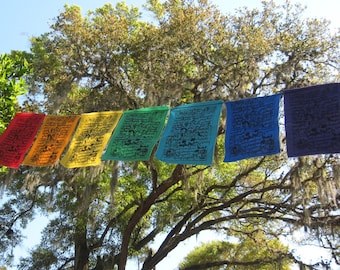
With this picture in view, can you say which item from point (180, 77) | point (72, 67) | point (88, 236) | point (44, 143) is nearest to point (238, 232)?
point (88, 236)

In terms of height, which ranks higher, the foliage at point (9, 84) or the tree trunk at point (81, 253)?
the foliage at point (9, 84)

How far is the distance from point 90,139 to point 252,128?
7.87ft

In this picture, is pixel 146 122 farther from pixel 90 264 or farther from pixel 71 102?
pixel 90 264

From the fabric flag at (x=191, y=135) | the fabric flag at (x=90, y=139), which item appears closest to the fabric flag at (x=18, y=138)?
the fabric flag at (x=90, y=139)

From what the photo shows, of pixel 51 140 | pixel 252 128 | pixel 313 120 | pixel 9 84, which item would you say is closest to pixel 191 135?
pixel 252 128

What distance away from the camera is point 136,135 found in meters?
6.19

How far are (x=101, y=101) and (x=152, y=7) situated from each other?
108 inches

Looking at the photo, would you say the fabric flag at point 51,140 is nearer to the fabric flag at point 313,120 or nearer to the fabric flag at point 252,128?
the fabric flag at point 252,128

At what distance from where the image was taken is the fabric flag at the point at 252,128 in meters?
5.42

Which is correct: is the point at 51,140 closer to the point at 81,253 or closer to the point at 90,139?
the point at 90,139

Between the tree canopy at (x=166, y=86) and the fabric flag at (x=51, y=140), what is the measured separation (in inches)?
63.5

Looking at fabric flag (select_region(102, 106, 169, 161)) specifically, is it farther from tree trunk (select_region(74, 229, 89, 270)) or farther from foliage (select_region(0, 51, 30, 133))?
tree trunk (select_region(74, 229, 89, 270))

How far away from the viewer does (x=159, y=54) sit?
9.40 meters

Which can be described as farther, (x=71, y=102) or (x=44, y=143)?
(x=71, y=102)
